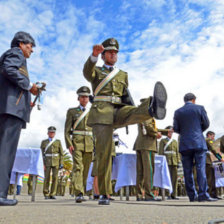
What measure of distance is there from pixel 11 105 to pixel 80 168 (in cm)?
230

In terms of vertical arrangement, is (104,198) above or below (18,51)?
below

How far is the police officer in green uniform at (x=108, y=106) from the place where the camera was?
3.55 meters

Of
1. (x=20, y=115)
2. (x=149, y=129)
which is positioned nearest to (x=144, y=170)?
(x=149, y=129)

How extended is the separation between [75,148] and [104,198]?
2.04 meters

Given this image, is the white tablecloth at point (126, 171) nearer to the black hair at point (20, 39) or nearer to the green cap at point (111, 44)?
the green cap at point (111, 44)

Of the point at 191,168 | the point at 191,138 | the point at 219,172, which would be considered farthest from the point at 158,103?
the point at 219,172

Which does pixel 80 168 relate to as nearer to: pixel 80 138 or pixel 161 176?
pixel 80 138

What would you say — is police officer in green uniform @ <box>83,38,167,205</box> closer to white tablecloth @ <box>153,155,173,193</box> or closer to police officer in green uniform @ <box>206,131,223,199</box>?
white tablecloth @ <box>153,155,173,193</box>

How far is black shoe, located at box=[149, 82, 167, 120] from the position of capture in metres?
3.39

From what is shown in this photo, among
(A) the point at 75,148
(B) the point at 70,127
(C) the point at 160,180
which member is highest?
(B) the point at 70,127

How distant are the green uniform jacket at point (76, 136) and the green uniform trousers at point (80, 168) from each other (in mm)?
147

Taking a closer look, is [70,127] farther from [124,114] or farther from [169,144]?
[169,144]

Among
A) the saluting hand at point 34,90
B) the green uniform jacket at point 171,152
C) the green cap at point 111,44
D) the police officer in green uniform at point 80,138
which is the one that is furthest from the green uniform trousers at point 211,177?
the saluting hand at point 34,90

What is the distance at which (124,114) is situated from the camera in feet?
12.9
